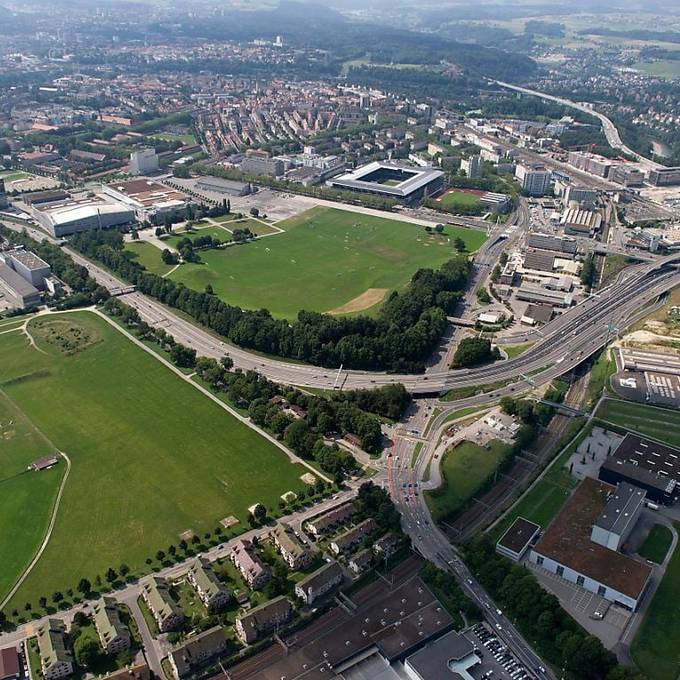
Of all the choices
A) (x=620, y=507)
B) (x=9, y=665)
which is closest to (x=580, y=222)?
(x=620, y=507)

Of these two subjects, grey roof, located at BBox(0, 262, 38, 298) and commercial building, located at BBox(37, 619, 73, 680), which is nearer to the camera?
commercial building, located at BBox(37, 619, 73, 680)

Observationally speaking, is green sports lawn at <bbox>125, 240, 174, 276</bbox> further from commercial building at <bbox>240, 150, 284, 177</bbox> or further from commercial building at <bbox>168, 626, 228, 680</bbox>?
commercial building at <bbox>168, 626, 228, 680</bbox>

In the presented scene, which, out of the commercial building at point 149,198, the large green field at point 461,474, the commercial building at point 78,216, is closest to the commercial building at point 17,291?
the commercial building at point 78,216

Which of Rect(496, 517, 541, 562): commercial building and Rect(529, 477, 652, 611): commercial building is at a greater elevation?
Rect(529, 477, 652, 611): commercial building

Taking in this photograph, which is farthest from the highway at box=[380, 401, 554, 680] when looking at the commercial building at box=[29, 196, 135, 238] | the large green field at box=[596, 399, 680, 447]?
the commercial building at box=[29, 196, 135, 238]

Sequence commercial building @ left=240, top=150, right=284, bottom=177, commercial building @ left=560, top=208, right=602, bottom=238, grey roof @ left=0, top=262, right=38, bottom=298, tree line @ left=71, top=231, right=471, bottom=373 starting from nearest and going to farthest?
tree line @ left=71, top=231, right=471, bottom=373
grey roof @ left=0, top=262, right=38, bottom=298
commercial building @ left=560, top=208, right=602, bottom=238
commercial building @ left=240, top=150, right=284, bottom=177

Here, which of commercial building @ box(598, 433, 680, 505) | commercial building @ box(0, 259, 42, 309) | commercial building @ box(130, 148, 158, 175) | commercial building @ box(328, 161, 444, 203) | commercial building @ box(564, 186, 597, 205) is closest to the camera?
commercial building @ box(598, 433, 680, 505)

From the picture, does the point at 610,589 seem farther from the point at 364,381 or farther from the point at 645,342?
the point at 645,342

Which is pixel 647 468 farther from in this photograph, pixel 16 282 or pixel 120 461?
pixel 16 282
